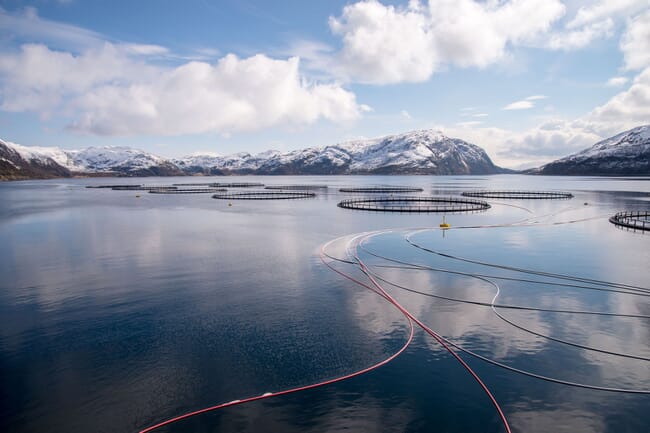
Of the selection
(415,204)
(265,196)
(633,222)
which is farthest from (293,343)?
(265,196)

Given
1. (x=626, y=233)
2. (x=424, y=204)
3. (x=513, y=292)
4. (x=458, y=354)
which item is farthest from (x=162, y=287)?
(x=424, y=204)

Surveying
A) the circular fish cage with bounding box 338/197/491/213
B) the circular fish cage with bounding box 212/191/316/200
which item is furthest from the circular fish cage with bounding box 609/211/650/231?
the circular fish cage with bounding box 212/191/316/200

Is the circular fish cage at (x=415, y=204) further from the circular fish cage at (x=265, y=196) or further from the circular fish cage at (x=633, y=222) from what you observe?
the circular fish cage at (x=265, y=196)

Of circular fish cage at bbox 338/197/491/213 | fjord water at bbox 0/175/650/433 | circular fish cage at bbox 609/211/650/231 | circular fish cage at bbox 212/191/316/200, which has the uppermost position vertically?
circular fish cage at bbox 212/191/316/200

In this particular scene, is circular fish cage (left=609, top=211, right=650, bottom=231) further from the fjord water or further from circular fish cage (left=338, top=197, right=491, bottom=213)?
circular fish cage (left=338, top=197, right=491, bottom=213)

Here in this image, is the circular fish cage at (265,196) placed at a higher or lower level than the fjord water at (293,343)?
higher

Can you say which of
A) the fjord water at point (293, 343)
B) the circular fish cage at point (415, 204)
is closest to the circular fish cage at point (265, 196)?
the circular fish cage at point (415, 204)

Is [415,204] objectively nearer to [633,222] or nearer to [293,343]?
[633,222]

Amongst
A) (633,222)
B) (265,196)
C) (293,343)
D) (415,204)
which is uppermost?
(265,196)

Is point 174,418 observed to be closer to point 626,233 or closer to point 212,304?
point 212,304

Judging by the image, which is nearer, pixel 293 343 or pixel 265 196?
pixel 293 343
